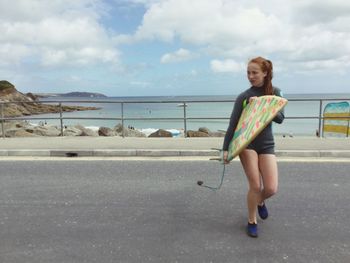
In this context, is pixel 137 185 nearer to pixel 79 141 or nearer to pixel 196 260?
pixel 196 260

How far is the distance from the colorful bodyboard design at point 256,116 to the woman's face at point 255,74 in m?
0.19

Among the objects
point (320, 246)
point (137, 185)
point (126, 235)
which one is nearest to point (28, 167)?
point (137, 185)

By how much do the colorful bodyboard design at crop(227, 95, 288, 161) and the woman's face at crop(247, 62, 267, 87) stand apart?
0.61ft

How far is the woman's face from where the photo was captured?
359 cm

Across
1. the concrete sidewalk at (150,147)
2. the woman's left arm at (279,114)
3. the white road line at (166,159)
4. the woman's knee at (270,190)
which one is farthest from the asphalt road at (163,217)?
the concrete sidewalk at (150,147)

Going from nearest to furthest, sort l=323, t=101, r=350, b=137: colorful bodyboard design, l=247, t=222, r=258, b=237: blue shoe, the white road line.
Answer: l=247, t=222, r=258, b=237: blue shoe
the white road line
l=323, t=101, r=350, b=137: colorful bodyboard design

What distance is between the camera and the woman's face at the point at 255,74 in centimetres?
359

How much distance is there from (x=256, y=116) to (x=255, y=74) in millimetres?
407

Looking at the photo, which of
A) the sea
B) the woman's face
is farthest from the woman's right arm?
the sea

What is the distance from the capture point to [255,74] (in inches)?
142

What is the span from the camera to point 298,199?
5.09 metres

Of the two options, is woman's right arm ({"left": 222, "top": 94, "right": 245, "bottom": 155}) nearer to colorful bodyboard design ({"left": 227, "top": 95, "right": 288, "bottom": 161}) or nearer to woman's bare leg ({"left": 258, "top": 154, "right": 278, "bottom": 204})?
colorful bodyboard design ({"left": 227, "top": 95, "right": 288, "bottom": 161})

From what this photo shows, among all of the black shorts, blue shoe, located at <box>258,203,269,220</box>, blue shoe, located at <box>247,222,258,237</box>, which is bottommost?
blue shoe, located at <box>247,222,258,237</box>

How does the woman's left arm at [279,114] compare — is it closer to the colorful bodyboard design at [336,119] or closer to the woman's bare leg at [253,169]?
the woman's bare leg at [253,169]
